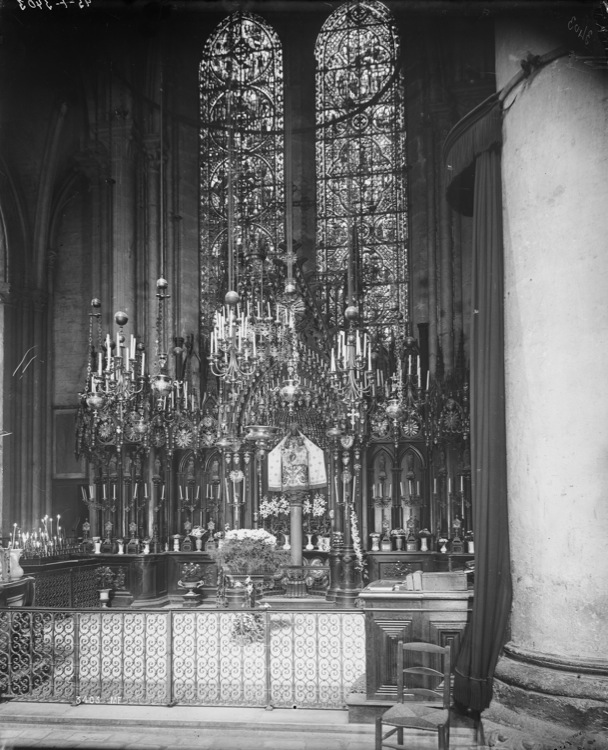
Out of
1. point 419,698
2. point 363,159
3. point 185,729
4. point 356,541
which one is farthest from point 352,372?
point 363,159

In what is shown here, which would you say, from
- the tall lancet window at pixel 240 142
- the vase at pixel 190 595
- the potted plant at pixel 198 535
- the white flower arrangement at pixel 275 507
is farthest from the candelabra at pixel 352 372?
the tall lancet window at pixel 240 142

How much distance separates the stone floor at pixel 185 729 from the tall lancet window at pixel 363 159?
956cm

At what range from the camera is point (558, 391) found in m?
5.16

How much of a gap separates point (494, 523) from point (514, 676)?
1.04m

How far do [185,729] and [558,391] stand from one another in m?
3.93

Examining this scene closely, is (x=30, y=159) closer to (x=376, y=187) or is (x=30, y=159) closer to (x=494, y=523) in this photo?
(x=376, y=187)

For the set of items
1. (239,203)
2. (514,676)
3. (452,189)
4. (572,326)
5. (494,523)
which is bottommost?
(514,676)

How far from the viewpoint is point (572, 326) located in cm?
512

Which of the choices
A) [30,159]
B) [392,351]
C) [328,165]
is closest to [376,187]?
[328,165]

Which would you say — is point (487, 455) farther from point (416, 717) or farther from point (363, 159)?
point (363, 159)

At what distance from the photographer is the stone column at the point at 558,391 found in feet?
16.2

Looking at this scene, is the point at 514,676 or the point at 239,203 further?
the point at 239,203

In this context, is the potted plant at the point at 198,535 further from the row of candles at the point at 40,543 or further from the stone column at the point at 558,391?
the stone column at the point at 558,391

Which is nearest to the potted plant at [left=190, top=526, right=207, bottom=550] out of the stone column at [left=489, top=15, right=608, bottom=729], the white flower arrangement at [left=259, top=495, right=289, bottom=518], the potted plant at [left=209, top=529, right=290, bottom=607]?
the white flower arrangement at [left=259, top=495, right=289, bottom=518]
